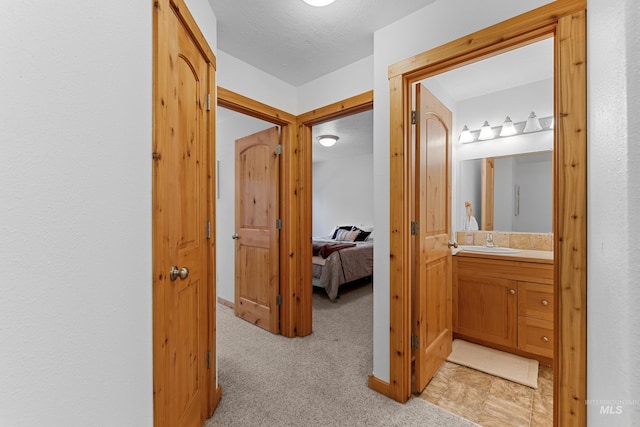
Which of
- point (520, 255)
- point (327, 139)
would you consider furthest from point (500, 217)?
point (327, 139)

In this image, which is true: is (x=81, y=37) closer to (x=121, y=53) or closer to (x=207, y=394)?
(x=121, y=53)

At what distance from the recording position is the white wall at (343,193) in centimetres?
627

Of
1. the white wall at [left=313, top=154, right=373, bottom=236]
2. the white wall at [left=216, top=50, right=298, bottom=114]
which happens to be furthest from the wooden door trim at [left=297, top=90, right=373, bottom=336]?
the white wall at [left=313, top=154, right=373, bottom=236]

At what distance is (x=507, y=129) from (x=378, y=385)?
2.69 meters

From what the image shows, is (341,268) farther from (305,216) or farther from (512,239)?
(512,239)

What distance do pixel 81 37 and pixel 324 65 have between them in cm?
197

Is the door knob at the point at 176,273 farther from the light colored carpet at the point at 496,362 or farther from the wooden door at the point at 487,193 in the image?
the wooden door at the point at 487,193

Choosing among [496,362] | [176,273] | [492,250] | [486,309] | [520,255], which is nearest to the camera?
[176,273]

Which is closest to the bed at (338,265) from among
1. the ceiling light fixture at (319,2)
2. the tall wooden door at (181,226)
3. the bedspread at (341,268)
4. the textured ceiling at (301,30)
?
the bedspread at (341,268)

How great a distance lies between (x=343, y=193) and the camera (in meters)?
6.69

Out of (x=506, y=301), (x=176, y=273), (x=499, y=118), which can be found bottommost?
(x=506, y=301)

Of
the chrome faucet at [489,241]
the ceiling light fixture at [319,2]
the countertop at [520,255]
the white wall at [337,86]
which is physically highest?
the ceiling light fixture at [319,2]

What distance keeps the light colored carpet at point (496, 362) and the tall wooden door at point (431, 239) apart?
185 mm

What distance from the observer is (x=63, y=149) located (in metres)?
0.60
